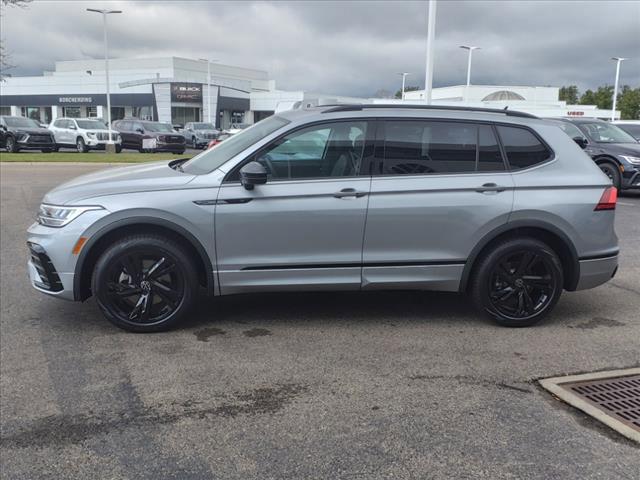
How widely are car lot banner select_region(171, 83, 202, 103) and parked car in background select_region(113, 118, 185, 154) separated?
36.0 metres

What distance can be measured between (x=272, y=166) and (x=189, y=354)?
157 centimetres

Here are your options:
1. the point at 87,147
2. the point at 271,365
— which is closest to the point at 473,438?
the point at 271,365

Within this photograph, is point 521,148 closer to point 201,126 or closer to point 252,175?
point 252,175

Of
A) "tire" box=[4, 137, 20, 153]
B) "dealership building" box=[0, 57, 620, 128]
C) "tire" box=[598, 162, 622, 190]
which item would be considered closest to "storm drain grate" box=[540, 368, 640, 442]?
"tire" box=[598, 162, 622, 190]

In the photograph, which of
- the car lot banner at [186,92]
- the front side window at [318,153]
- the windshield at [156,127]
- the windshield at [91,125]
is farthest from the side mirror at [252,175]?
the car lot banner at [186,92]

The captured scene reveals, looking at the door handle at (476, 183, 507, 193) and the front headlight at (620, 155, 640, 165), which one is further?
the front headlight at (620, 155, 640, 165)

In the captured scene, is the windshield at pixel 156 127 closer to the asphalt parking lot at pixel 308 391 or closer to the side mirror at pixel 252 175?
the asphalt parking lot at pixel 308 391

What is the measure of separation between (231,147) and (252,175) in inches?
28.8

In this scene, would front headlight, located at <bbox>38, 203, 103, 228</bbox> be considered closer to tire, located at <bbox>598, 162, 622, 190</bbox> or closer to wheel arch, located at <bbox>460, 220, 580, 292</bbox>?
wheel arch, located at <bbox>460, 220, 580, 292</bbox>

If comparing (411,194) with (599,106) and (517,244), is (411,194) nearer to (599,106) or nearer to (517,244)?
(517,244)

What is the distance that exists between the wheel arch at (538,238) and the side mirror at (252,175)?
1805mm

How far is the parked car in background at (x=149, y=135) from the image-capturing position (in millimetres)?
30078

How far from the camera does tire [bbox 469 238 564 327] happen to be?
15.8ft

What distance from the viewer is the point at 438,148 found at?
15.8 ft
